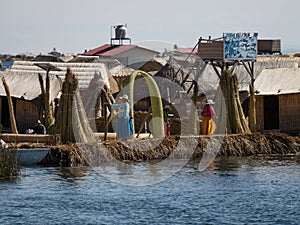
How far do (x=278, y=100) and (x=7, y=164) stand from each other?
1490 cm

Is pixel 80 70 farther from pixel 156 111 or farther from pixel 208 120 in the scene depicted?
pixel 208 120

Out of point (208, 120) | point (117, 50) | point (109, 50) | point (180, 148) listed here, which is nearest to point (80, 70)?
point (208, 120)

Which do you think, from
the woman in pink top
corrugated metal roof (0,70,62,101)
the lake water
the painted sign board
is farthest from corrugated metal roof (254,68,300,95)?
the lake water

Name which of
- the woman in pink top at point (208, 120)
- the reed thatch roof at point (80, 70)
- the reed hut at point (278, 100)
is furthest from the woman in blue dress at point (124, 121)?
the reed hut at point (278, 100)

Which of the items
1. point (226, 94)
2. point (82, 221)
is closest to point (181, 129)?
point (226, 94)

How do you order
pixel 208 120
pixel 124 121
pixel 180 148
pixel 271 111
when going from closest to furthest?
pixel 124 121
pixel 180 148
pixel 208 120
pixel 271 111

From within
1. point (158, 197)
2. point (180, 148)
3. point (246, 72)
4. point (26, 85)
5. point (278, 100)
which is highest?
point (246, 72)

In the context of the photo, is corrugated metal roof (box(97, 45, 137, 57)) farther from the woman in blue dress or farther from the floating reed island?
the woman in blue dress

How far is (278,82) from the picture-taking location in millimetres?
34094

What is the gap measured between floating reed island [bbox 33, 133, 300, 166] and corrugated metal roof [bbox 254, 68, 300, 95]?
13.6ft

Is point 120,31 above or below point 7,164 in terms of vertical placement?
above

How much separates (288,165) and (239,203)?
657 centimetres

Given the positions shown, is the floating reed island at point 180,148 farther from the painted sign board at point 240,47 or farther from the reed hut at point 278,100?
the painted sign board at point 240,47

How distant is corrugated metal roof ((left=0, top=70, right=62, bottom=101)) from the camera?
33.9 metres
